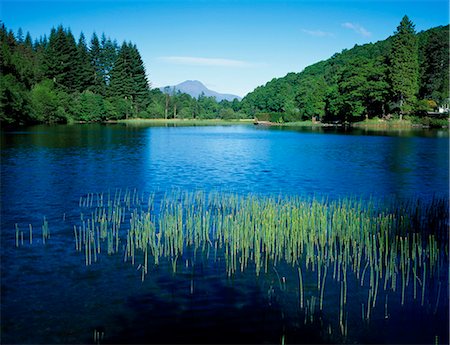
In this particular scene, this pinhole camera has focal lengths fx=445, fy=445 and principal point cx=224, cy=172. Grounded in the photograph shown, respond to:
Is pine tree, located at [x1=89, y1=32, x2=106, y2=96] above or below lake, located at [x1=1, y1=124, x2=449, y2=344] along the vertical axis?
above

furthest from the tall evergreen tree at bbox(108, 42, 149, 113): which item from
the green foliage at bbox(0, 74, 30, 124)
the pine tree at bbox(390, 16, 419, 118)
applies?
the pine tree at bbox(390, 16, 419, 118)

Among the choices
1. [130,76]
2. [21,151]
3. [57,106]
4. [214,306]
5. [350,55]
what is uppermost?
[350,55]

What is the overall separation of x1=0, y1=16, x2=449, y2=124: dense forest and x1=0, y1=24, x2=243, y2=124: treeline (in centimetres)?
16

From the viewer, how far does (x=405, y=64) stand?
73562mm

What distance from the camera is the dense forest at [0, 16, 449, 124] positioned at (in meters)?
73.4

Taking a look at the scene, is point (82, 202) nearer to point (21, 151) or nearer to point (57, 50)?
point (21, 151)

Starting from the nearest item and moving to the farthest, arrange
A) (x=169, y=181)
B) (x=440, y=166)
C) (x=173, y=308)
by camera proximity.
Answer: (x=173, y=308) < (x=169, y=181) < (x=440, y=166)

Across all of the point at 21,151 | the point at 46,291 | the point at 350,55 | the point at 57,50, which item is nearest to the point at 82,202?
the point at 46,291

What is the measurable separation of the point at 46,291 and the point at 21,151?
94.2ft

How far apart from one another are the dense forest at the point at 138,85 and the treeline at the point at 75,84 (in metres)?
0.16

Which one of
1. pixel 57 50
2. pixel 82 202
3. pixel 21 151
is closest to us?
pixel 82 202

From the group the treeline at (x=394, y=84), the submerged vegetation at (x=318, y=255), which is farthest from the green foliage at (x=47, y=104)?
the submerged vegetation at (x=318, y=255)

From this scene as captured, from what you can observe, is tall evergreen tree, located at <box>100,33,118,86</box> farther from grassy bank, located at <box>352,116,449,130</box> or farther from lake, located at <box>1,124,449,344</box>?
lake, located at <box>1,124,449,344</box>

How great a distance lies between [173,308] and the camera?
28.7 feet
